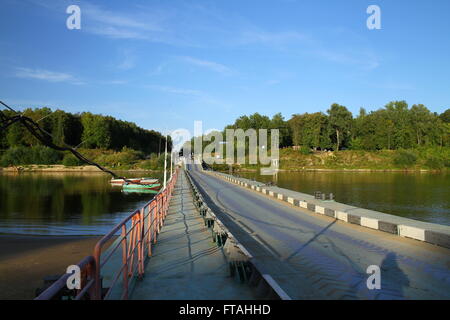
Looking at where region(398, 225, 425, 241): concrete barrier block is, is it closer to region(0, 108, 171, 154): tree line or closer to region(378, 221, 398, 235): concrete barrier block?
region(378, 221, 398, 235): concrete barrier block

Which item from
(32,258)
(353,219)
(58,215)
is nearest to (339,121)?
(58,215)

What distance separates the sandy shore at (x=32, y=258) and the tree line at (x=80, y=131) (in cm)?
7742

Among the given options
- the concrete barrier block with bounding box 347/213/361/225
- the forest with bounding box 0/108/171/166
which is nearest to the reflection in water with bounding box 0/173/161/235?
the concrete barrier block with bounding box 347/213/361/225

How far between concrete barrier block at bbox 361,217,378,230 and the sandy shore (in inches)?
338

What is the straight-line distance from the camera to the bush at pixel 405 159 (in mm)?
87250

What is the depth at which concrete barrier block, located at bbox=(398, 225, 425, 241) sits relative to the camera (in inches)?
364

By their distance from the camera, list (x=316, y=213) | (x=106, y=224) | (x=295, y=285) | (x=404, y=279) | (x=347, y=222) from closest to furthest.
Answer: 1. (x=295, y=285)
2. (x=404, y=279)
3. (x=347, y=222)
4. (x=316, y=213)
5. (x=106, y=224)

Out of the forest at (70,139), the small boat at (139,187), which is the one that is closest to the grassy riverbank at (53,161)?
the forest at (70,139)

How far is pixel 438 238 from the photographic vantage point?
28.5ft

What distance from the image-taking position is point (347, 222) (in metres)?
12.6
